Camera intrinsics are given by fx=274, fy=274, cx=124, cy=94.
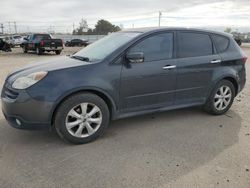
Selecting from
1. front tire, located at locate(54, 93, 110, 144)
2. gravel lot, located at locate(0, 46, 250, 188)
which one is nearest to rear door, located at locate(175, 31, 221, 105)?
gravel lot, located at locate(0, 46, 250, 188)

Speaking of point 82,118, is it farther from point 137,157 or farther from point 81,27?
point 81,27

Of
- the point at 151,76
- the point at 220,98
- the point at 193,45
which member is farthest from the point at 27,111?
the point at 220,98

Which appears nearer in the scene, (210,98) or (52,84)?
(52,84)

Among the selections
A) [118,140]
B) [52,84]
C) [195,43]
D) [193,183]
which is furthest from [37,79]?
[195,43]

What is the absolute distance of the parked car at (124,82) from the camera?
3.67 metres

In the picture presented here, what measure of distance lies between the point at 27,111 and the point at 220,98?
348 cm

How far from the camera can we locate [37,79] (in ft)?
12.0

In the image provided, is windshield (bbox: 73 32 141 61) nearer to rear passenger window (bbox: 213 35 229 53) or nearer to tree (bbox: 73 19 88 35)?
rear passenger window (bbox: 213 35 229 53)

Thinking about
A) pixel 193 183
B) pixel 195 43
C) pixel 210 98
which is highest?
pixel 195 43

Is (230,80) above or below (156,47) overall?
below

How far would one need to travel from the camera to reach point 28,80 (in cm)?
369

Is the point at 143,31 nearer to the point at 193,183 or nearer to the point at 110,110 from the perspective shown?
the point at 110,110

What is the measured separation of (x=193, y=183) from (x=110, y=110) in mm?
1699

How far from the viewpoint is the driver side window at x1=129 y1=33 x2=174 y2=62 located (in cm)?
429
